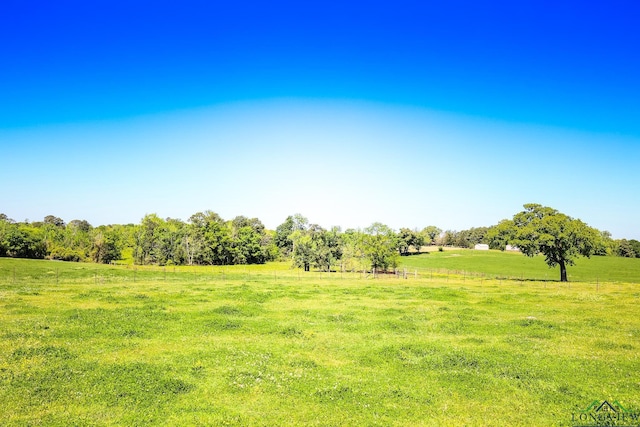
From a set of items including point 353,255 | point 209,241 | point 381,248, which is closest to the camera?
point 381,248

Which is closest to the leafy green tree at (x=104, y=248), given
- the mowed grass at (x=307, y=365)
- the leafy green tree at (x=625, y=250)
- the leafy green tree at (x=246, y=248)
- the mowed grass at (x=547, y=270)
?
the leafy green tree at (x=246, y=248)

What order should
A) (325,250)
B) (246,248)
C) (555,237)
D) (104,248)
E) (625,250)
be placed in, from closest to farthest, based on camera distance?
(555,237), (325,250), (104,248), (246,248), (625,250)

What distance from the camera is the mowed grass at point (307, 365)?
14.4m

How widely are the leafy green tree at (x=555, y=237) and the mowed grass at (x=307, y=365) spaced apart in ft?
133

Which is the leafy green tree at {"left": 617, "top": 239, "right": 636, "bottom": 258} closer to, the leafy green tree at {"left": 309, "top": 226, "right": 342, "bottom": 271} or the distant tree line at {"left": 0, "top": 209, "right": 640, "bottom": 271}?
the distant tree line at {"left": 0, "top": 209, "right": 640, "bottom": 271}

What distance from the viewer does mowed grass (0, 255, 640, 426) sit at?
14352mm

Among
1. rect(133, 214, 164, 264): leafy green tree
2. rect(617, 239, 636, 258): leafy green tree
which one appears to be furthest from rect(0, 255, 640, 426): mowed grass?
rect(617, 239, 636, 258): leafy green tree

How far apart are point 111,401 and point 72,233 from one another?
177 metres

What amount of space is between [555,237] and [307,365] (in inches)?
2715

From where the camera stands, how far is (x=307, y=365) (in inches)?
771

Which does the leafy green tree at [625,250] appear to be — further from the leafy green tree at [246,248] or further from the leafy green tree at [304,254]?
the leafy green tree at [246,248]

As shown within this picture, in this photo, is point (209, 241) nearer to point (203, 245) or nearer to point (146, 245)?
point (203, 245)

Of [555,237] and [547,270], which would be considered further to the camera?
[547,270]

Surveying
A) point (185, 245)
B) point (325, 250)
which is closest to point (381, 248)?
point (325, 250)
